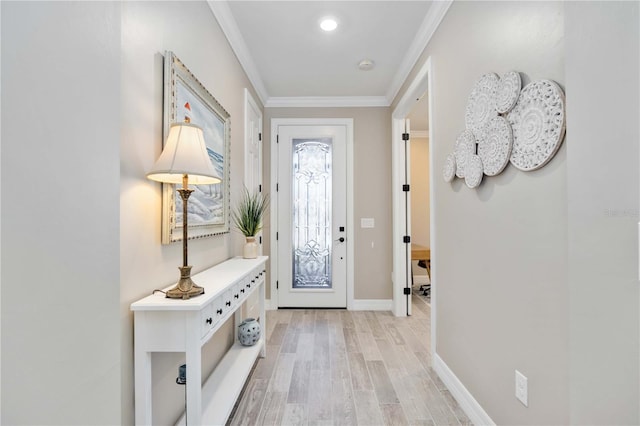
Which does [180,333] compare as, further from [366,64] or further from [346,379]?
[366,64]

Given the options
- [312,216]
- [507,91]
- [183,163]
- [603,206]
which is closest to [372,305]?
[312,216]

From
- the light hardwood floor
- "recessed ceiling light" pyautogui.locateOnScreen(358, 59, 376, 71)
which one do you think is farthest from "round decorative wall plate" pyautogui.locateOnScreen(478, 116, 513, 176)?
"recessed ceiling light" pyautogui.locateOnScreen(358, 59, 376, 71)

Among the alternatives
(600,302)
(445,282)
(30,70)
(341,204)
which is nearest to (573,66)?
(600,302)

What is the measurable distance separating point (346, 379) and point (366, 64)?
9.09 feet

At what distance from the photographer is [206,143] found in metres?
1.83

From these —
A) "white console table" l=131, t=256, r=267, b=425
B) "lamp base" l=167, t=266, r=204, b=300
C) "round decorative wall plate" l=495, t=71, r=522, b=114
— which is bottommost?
"white console table" l=131, t=256, r=267, b=425

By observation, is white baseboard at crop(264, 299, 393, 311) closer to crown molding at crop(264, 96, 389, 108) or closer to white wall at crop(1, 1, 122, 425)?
crown molding at crop(264, 96, 389, 108)

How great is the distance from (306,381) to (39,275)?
1806 mm

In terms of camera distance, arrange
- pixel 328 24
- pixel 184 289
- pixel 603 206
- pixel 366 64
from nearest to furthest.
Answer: pixel 603 206
pixel 184 289
pixel 328 24
pixel 366 64

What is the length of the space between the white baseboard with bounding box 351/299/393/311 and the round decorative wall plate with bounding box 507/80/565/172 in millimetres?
2827

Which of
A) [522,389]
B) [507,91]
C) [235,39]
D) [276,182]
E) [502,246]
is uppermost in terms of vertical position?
[235,39]

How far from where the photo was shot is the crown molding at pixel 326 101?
380 cm

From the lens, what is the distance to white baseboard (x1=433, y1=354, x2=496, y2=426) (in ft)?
5.30

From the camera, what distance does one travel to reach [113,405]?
1049 mm
